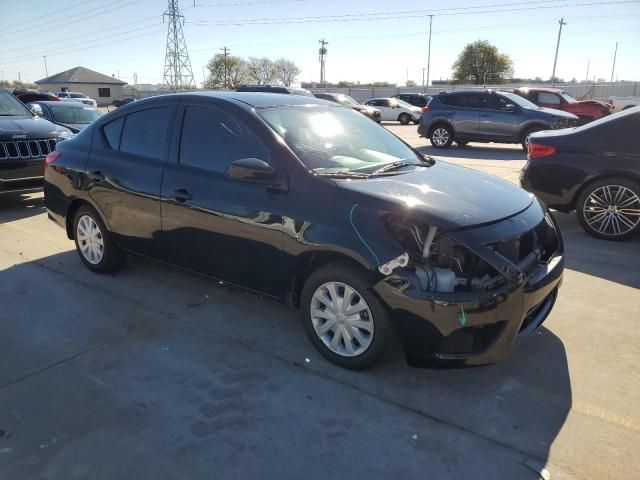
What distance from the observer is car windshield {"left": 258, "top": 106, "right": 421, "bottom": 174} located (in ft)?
11.8

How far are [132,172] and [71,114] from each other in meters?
8.42

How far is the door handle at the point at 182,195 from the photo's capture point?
393 cm

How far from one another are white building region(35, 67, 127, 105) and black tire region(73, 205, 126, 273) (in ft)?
255

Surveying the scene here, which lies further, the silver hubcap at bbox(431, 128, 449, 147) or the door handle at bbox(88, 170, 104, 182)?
the silver hubcap at bbox(431, 128, 449, 147)

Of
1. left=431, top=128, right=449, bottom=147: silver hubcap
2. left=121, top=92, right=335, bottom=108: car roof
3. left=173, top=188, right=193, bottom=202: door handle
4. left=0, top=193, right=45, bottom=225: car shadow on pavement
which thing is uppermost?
left=121, top=92, right=335, bottom=108: car roof

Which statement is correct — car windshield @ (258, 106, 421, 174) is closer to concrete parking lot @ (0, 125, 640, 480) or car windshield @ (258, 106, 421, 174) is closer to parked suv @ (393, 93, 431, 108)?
concrete parking lot @ (0, 125, 640, 480)

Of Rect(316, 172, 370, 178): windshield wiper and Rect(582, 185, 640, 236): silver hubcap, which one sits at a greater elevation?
Rect(316, 172, 370, 178): windshield wiper

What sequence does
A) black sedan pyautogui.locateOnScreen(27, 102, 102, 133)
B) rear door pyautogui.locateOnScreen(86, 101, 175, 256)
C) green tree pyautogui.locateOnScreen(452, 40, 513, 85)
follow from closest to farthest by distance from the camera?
rear door pyautogui.locateOnScreen(86, 101, 175, 256) → black sedan pyautogui.locateOnScreen(27, 102, 102, 133) → green tree pyautogui.locateOnScreen(452, 40, 513, 85)

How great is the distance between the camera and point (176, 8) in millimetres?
66312

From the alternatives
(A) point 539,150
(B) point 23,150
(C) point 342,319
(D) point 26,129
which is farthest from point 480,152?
(C) point 342,319

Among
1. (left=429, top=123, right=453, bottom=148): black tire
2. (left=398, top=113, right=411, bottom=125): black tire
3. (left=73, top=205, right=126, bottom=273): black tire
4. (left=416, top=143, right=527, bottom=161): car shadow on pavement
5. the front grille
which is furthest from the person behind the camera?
(left=398, top=113, right=411, bottom=125): black tire

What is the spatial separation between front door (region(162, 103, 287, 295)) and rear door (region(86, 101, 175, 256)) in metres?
0.18

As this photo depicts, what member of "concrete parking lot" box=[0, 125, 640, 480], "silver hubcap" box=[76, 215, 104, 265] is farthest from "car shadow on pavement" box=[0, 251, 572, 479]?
"silver hubcap" box=[76, 215, 104, 265]

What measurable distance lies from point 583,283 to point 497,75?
74588 mm
